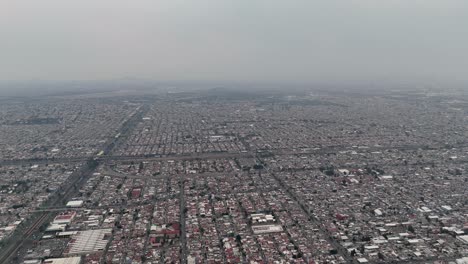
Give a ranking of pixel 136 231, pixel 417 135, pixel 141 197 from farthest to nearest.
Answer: pixel 417 135 < pixel 141 197 < pixel 136 231

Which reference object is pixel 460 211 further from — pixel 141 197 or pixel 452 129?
pixel 452 129

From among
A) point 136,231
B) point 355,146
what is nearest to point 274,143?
point 355,146

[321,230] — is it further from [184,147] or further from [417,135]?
[417,135]

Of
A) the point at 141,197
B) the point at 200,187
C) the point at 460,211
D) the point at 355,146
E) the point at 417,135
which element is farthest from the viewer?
the point at 417,135

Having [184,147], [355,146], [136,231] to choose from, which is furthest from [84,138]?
[355,146]

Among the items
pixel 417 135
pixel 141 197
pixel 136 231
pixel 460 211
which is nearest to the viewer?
pixel 136 231

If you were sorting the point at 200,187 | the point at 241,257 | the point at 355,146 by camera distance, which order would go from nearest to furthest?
1. the point at 241,257
2. the point at 200,187
3. the point at 355,146

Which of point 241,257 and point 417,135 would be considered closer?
point 241,257

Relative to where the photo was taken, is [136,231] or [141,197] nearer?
[136,231]
